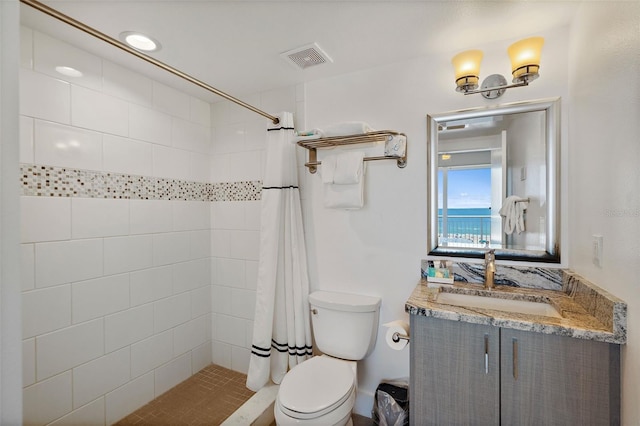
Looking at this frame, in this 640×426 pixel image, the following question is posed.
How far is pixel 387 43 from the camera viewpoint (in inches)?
Answer: 65.2

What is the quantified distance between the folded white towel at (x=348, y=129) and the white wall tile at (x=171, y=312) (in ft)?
5.36

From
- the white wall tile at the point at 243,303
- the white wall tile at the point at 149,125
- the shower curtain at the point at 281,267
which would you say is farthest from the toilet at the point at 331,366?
the white wall tile at the point at 149,125

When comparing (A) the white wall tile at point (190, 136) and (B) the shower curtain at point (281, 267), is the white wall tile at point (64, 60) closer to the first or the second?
(A) the white wall tile at point (190, 136)

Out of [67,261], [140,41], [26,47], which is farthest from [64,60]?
[67,261]

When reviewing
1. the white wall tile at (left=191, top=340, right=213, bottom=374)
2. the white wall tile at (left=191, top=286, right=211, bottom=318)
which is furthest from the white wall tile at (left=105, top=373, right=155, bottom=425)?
the white wall tile at (left=191, top=286, right=211, bottom=318)

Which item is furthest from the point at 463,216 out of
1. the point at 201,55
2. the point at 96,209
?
the point at 96,209

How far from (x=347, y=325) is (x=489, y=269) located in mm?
863

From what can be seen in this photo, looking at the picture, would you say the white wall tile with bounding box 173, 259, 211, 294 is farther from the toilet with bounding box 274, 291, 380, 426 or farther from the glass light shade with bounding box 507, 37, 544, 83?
the glass light shade with bounding box 507, 37, 544, 83

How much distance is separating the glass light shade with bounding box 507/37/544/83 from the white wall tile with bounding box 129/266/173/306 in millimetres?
2452

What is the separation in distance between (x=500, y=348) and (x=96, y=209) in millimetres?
2203

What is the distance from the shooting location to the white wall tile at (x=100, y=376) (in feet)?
5.41

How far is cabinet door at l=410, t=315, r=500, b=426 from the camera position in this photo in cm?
125

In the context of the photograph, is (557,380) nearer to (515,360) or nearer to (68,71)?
(515,360)

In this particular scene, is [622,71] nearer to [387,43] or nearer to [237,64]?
[387,43]
